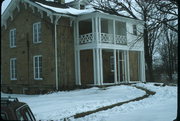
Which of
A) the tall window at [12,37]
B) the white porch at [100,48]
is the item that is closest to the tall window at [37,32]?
the white porch at [100,48]

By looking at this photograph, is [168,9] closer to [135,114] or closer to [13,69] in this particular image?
[135,114]

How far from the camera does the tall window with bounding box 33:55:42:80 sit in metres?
23.6

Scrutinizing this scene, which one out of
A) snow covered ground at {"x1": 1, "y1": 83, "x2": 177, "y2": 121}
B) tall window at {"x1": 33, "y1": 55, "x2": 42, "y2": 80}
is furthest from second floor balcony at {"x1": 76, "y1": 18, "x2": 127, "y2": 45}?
snow covered ground at {"x1": 1, "y1": 83, "x2": 177, "y2": 121}

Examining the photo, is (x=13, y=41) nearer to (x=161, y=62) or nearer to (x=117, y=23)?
(x=117, y=23)

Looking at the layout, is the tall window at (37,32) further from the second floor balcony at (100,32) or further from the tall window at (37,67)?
the second floor balcony at (100,32)

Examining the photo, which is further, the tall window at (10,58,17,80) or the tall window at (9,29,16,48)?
the tall window at (9,29,16,48)

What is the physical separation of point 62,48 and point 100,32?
319cm

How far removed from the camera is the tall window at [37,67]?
2358cm

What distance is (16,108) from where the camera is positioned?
4379 mm

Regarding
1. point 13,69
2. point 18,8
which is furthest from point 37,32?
point 13,69

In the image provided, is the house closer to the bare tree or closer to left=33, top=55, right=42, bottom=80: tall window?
left=33, top=55, right=42, bottom=80: tall window

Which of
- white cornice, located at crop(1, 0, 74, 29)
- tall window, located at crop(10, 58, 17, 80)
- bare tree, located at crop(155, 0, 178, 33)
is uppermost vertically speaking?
white cornice, located at crop(1, 0, 74, 29)

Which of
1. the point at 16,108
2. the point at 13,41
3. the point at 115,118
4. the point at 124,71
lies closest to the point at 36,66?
the point at 13,41

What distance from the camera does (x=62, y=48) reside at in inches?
891
